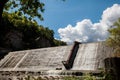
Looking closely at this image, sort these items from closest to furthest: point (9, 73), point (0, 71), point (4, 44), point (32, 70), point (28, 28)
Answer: point (32, 70) → point (9, 73) → point (0, 71) → point (4, 44) → point (28, 28)

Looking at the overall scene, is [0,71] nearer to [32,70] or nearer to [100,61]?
[32,70]

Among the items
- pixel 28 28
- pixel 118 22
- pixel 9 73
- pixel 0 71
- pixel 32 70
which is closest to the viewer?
pixel 118 22

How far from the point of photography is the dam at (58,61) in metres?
22.3

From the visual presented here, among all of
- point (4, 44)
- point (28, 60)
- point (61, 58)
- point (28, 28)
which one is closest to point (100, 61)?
point (61, 58)

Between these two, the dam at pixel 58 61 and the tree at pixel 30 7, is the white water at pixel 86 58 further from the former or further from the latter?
the tree at pixel 30 7

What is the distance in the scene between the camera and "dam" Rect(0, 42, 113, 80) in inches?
877

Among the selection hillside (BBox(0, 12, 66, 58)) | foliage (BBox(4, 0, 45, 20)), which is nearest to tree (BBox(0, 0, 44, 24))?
foliage (BBox(4, 0, 45, 20))

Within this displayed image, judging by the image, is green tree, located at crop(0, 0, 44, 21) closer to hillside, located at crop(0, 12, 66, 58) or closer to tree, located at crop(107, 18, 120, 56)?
tree, located at crop(107, 18, 120, 56)


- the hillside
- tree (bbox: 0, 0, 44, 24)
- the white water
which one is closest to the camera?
tree (bbox: 0, 0, 44, 24)

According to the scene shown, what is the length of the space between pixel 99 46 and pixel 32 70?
26.8 feet

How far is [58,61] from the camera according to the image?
25.1 meters

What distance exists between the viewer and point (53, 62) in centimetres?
2528

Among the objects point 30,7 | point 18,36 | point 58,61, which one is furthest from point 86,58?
point 18,36

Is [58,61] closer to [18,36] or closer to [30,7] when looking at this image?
[30,7]
